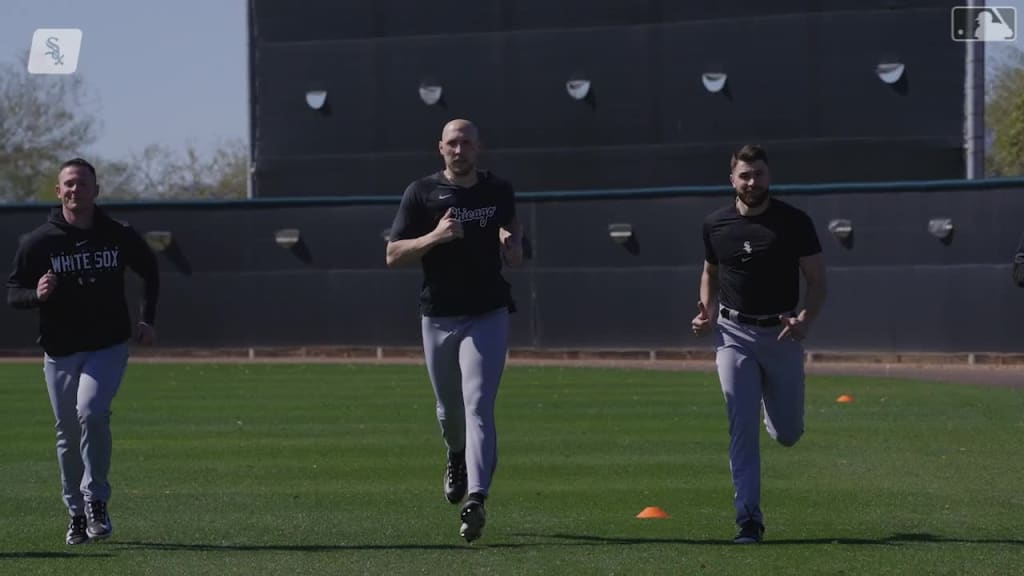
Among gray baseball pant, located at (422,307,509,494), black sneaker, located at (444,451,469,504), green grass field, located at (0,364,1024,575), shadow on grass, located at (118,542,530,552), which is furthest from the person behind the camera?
black sneaker, located at (444,451,469,504)

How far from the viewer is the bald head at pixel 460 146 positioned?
30.2 feet

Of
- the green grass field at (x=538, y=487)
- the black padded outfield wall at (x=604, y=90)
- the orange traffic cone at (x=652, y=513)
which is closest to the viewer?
the green grass field at (x=538, y=487)

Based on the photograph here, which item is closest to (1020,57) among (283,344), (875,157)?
(875,157)

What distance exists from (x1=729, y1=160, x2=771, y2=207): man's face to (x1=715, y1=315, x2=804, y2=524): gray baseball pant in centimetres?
66

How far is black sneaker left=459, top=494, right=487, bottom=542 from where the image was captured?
8922mm

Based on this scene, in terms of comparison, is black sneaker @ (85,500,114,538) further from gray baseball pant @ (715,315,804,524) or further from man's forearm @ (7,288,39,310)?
gray baseball pant @ (715,315,804,524)

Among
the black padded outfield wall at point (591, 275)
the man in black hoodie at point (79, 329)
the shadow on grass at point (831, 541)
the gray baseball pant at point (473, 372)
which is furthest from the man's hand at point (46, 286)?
the black padded outfield wall at point (591, 275)

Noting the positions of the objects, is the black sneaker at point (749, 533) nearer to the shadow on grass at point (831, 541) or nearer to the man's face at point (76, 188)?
the shadow on grass at point (831, 541)

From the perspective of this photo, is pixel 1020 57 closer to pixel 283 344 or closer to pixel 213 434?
pixel 283 344

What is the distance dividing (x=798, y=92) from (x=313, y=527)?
18454mm

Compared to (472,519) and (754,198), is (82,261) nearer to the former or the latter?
(472,519)

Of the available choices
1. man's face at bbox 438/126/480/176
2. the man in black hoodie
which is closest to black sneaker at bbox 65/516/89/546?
the man in black hoodie

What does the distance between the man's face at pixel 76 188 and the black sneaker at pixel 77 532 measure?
1.65 metres

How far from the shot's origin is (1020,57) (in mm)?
61094
